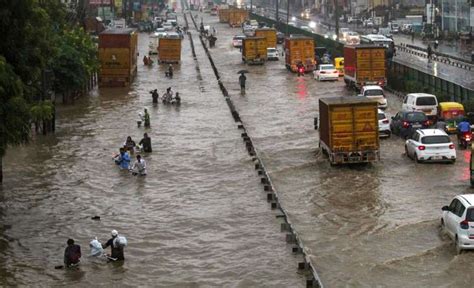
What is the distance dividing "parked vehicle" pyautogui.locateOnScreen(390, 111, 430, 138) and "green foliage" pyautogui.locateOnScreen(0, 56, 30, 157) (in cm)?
1757

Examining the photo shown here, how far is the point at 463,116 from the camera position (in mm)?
37812

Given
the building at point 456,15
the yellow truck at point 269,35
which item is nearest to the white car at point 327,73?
the yellow truck at point 269,35

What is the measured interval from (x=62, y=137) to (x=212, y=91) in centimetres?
1922

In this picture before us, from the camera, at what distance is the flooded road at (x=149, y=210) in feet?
63.7

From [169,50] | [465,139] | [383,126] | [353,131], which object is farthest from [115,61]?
[353,131]

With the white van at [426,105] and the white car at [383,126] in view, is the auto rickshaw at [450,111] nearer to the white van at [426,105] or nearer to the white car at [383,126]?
the white van at [426,105]

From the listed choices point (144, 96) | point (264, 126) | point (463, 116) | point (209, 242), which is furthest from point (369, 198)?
point (144, 96)

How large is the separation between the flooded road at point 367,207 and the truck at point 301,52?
899 inches

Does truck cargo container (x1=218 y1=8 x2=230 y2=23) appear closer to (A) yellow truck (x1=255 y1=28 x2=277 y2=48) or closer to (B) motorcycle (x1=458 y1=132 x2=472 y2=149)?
(A) yellow truck (x1=255 y1=28 x2=277 y2=48)

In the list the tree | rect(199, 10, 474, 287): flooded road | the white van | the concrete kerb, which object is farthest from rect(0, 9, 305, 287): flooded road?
the white van

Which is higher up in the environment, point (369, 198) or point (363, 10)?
point (363, 10)

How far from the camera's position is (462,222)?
64.0 feet

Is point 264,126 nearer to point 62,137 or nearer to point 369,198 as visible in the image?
point 62,137

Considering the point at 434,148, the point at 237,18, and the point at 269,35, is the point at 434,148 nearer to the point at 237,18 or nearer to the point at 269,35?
the point at 269,35
